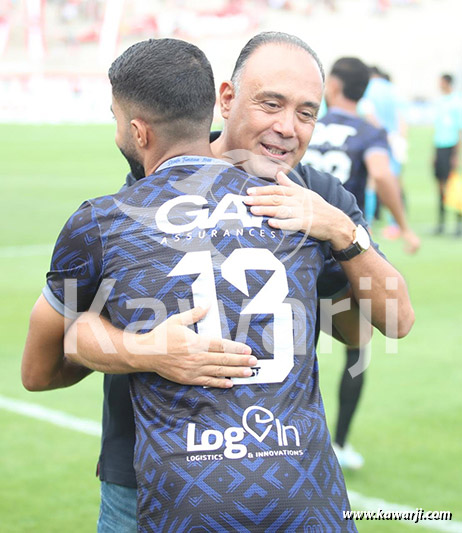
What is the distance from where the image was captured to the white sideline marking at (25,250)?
11664 millimetres

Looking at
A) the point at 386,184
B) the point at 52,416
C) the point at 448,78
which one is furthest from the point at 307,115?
the point at 448,78

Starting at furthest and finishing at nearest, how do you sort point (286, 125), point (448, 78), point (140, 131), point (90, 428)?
point (448, 78) → point (90, 428) → point (286, 125) → point (140, 131)

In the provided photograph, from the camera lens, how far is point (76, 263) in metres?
2.37

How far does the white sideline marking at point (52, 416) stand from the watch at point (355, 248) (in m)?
3.74

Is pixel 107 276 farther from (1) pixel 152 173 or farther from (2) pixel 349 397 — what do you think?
(2) pixel 349 397

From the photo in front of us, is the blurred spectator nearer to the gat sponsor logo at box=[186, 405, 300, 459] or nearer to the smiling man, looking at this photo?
the smiling man

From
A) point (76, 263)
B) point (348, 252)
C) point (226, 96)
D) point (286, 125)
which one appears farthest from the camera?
point (226, 96)

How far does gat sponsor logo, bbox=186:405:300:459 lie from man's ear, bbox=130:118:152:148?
0.76 meters

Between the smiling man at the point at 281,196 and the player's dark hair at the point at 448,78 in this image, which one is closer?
the smiling man at the point at 281,196

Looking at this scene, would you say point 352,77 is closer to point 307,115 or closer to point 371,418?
point 371,418

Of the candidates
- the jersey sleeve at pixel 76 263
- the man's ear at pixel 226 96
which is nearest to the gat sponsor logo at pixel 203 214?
the jersey sleeve at pixel 76 263

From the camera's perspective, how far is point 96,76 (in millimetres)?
41094

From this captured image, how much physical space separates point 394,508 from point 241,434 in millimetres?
2931

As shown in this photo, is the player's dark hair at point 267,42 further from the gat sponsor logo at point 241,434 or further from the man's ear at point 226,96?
the gat sponsor logo at point 241,434
